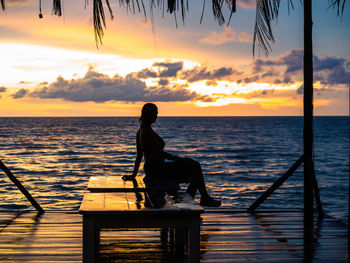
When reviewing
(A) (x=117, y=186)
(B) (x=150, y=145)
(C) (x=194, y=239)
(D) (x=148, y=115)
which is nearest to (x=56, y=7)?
(C) (x=194, y=239)

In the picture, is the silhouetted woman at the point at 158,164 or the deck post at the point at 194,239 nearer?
the deck post at the point at 194,239

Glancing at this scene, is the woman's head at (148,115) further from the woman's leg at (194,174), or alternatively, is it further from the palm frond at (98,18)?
the palm frond at (98,18)

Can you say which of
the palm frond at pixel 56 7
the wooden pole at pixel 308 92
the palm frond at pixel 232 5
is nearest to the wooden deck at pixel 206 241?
the wooden pole at pixel 308 92

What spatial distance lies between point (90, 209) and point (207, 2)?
1.63m

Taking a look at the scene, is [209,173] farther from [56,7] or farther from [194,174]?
[56,7]

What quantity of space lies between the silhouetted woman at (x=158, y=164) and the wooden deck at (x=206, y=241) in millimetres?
638

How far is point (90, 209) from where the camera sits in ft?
11.0

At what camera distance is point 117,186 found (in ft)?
14.7

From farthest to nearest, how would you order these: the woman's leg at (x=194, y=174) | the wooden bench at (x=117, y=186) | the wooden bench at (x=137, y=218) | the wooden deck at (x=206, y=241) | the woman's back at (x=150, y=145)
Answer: the woman's leg at (x=194, y=174) → the woman's back at (x=150, y=145) → the wooden deck at (x=206, y=241) → the wooden bench at (x=117, y=186) → the wooden bench at (x=137, y=218)

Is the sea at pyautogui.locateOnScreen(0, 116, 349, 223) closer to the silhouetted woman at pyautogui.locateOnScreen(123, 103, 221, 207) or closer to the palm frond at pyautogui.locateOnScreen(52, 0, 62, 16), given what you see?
the silhouetted woman at pyautogui.locateOnScreen(123, 103, 221, 207)

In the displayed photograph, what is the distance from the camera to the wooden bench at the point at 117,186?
432 centimetres

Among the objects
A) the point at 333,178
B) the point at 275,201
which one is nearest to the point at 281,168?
the point at 333,178

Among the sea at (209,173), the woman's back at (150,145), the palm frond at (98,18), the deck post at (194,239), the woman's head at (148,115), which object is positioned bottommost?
the sea at (209,173)

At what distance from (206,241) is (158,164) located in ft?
3.21
